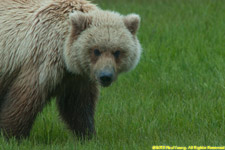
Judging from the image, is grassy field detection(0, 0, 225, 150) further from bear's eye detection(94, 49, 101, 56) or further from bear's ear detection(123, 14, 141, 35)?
bear's ear detection(123, 14, 141, 35)

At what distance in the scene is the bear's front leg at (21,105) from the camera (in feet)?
18.9

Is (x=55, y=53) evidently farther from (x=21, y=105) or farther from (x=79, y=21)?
(x=21, y=105)

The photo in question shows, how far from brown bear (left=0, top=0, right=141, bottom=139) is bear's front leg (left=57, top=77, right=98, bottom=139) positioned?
0.7 inches

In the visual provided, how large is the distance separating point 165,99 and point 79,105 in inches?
60.3

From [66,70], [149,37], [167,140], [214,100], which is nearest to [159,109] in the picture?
[214,100]

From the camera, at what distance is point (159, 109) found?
6.98 meters

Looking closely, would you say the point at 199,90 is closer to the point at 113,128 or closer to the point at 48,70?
the point at 113,128

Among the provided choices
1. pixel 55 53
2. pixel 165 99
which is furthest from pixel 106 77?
pixel 165 99

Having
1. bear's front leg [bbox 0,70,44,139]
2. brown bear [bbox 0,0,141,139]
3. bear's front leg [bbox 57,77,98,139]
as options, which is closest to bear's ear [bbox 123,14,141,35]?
brown bear [bbox 0,0,141,139]

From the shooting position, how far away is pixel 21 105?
5.82 metres

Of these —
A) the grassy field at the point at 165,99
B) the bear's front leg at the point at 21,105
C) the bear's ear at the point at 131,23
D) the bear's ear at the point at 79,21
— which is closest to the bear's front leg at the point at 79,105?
the grassy field at the point at 165,99

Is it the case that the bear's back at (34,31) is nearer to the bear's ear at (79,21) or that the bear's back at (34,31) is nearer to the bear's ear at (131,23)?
the bear's ear at (79,21)

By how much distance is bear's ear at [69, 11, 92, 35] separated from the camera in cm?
566

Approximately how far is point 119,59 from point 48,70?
2.60ft
